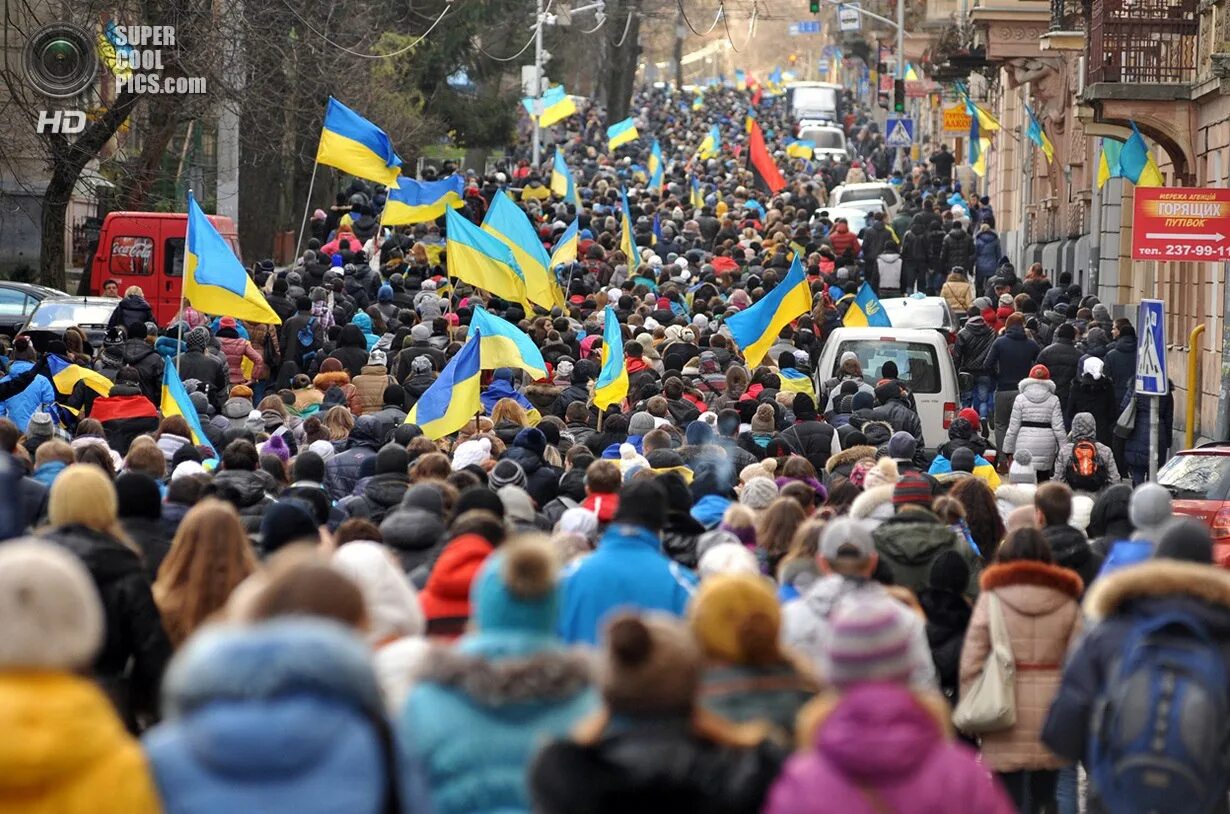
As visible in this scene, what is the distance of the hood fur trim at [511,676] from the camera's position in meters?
5.20

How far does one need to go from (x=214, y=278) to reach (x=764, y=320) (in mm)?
5540

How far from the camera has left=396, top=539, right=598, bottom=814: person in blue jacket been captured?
5.18 m

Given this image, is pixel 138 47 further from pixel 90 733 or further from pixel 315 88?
pixel 90 733

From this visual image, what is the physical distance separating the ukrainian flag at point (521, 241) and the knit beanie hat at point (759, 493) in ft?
37.4

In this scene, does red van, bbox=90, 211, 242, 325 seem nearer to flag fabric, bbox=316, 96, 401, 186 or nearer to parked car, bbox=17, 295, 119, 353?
parked car, bbox=17, 295, 119, 353

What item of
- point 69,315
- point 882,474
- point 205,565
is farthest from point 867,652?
point 69,315

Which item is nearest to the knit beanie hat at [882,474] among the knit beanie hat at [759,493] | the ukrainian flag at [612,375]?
the knit beanie hat at [759,493]

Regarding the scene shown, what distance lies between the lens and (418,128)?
4584cm

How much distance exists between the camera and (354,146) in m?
23.3

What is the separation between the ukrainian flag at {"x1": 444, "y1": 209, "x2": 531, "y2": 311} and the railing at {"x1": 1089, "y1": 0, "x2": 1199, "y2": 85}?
9435mm

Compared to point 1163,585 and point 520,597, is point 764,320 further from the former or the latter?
point 520,597

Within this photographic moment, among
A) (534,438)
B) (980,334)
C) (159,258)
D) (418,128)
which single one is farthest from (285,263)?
(534,438)

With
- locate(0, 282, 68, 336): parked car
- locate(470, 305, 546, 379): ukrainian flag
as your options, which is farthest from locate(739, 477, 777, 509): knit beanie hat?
locate(0, 282, 68, 336): parked car

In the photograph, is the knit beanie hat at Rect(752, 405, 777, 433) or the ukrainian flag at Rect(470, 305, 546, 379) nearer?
the knit beanie hat at Rect(752, 405, 777, 433)
